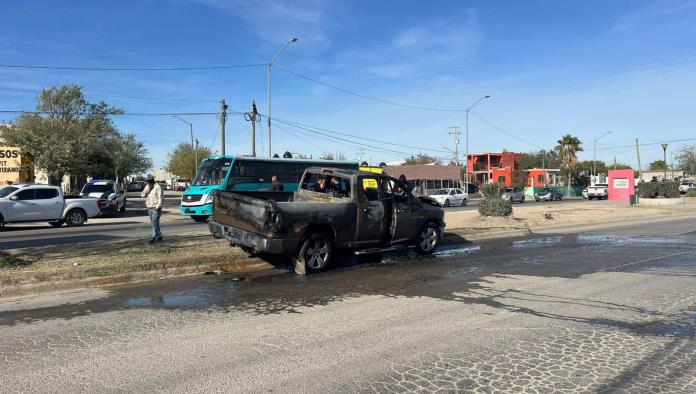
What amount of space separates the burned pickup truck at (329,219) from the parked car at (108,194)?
17.0 metres

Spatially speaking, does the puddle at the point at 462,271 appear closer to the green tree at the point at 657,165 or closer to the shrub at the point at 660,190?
the shrub at the point at 660,190

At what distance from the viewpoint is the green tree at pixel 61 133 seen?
32.7 m

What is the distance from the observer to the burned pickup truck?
9094 mm

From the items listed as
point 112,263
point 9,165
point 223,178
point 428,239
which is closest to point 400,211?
point 428,239

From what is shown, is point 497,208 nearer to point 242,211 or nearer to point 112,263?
point 242,211

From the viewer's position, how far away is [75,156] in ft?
109

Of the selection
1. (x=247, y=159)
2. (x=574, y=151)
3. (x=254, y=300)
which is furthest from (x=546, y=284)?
(x=574, y=151)

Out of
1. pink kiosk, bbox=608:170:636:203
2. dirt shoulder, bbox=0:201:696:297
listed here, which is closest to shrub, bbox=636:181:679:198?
pink kiosk, bbox=608:170:636:203

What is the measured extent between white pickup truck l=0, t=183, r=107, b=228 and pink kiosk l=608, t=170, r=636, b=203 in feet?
127

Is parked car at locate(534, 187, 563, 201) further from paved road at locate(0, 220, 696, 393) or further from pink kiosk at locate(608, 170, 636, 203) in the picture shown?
paved road at locate(0, 220, 696, 393)

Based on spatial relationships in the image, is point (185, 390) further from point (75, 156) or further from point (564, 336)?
point (75, 156)

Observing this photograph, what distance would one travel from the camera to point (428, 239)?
40.3 ft

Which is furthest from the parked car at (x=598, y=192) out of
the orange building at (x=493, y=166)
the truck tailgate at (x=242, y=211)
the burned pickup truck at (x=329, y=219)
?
the truck tailgate at (x=242, y=211)

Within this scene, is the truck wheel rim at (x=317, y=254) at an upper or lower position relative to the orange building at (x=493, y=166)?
lower
